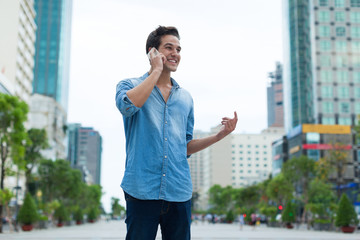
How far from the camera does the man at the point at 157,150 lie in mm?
2855

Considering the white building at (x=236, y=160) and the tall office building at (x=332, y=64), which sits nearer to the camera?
the tall office building at (x=332, y=64)

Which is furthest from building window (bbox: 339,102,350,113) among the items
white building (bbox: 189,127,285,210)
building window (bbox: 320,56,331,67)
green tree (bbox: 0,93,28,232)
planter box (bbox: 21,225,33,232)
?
white building (bbox: 189,127,285,210)

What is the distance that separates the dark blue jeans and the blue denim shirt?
0.05 meters

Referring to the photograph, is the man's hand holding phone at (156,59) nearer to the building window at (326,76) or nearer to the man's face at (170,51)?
the man's face at (170,51)

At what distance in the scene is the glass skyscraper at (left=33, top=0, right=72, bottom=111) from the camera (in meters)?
127

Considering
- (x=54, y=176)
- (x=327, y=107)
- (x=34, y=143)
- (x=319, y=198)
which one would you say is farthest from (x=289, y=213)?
(x=327, y=107)

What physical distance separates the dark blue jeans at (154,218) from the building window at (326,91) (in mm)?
84986

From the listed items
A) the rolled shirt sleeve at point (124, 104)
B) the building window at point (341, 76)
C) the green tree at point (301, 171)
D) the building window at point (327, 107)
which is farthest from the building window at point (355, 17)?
the rolled shirt sleeve at point (124, 104)

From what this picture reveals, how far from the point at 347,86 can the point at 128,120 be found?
286 ft

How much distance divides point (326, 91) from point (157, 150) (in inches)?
3366

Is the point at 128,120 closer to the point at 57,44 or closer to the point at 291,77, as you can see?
the point at 291,77

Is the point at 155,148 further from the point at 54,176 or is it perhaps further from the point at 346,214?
the point at 54,176

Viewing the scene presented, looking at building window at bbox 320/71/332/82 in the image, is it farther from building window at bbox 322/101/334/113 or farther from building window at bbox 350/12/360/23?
building window at bbox 350/12/360/23

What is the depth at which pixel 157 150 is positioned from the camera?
2.90 meters
